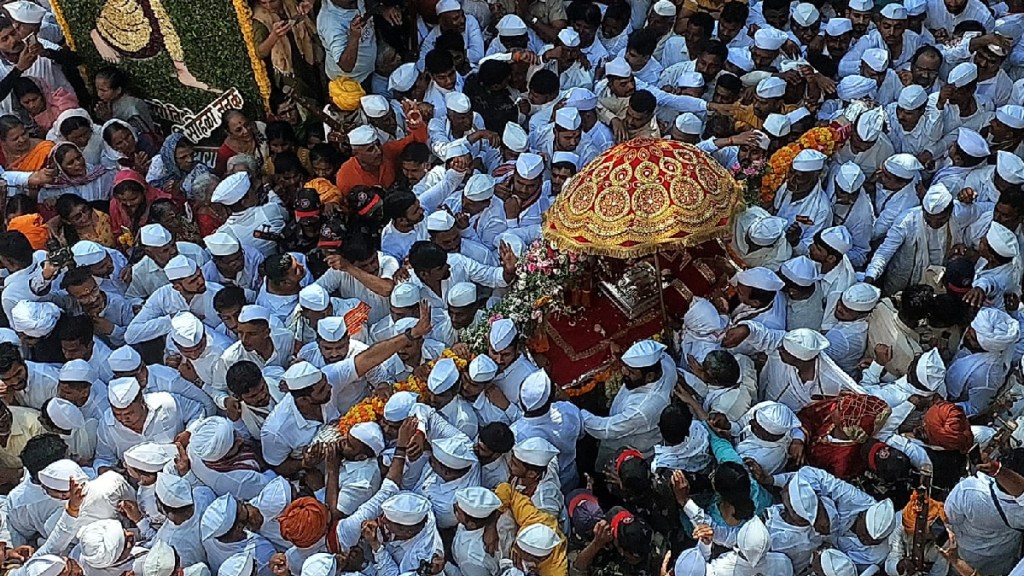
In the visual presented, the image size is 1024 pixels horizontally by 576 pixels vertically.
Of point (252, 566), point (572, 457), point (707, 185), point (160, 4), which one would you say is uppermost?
point (160, 4)

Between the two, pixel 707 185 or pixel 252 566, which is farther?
pixel 707 185

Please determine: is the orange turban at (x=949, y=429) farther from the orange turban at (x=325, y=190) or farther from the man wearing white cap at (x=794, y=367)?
the orange turban at (x=325, y=190)

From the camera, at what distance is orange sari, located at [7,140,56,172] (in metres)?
9.63

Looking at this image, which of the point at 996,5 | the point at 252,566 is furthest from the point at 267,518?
the point at 996,5

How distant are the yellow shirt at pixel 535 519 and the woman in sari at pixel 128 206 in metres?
4.04

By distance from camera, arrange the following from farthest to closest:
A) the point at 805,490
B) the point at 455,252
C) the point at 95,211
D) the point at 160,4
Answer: the point at 160,4
the point at 95,211
the point at 455,252
the point at 805,490

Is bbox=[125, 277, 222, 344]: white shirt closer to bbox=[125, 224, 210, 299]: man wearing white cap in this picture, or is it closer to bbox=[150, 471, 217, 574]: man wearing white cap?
bbox=[125, 224, 210, 299]: man wearing white cap

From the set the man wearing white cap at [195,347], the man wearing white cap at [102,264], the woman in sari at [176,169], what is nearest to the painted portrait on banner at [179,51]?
the woman in sari at [176,169]

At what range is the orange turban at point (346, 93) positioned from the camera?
998 centimetres

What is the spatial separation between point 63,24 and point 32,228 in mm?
2351

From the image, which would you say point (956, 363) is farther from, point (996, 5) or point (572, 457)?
point (996, 5)

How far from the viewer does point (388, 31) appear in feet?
34.0

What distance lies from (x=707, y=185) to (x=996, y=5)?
4478 mm

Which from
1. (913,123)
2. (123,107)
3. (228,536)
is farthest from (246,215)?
(913,123)
